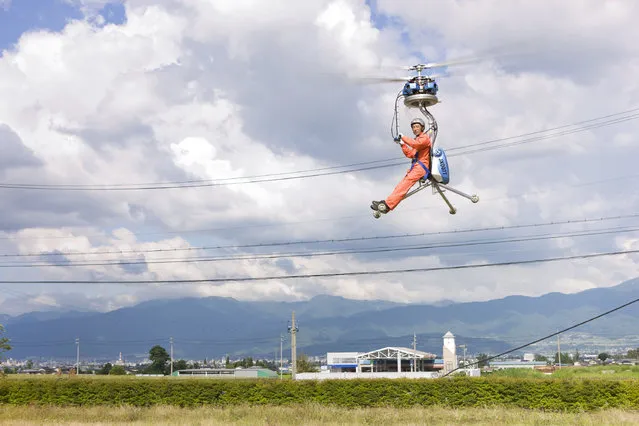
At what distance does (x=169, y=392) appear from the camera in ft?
148

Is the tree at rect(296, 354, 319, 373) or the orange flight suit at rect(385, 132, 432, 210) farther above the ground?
the orange flight suit at rect(385, 132, 432, 210)

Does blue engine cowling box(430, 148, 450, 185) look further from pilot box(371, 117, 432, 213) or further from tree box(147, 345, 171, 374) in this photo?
tree box(147, 345, 171, 374)

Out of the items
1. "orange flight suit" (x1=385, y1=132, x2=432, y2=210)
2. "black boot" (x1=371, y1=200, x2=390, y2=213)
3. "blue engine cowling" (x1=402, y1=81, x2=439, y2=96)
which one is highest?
"blue engine cowling" (x1=402, y1=81, x2=439, y2=96)

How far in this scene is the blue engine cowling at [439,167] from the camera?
17469 millimetres

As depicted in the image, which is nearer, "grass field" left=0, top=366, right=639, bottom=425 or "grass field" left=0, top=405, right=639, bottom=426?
"grass field" left=0, top=405, right=639, bottom=426

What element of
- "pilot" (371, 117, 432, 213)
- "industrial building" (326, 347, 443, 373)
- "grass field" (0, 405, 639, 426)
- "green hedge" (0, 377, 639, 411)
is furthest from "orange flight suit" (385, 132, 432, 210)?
"industrial building" (326, 347, 443, 373)

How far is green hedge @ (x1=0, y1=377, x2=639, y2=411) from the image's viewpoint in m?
42.0

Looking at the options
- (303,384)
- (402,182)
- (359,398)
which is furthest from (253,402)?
(402,182)

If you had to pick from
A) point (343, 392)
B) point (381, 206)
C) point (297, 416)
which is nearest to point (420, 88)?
point (381, 206)

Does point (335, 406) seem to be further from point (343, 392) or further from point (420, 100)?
point (420, 100)

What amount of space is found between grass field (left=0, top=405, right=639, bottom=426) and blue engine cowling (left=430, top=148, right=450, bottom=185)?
62.3 ft

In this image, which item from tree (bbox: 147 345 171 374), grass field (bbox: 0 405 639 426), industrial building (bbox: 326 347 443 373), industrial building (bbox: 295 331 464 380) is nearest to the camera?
grass field (bbox: 0 405 639 426)

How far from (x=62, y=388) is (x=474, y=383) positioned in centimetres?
2510

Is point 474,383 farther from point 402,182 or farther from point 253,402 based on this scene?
point 402,182
